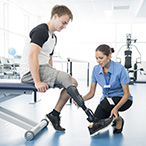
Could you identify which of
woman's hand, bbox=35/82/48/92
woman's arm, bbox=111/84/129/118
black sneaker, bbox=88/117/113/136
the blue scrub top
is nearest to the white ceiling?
the blue scrub top

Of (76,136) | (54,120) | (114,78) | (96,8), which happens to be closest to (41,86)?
(54,120)

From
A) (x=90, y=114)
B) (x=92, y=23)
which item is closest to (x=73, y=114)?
(x=90, y=114)

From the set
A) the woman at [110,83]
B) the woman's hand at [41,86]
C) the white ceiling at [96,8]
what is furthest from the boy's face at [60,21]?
the white ceiling at [96,8]

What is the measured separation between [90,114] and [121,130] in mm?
439

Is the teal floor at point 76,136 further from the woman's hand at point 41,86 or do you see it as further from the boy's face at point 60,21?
the boy's face at point 60,21

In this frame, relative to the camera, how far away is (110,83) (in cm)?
161

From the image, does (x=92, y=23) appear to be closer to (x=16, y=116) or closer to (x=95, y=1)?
(x=95, y=1)

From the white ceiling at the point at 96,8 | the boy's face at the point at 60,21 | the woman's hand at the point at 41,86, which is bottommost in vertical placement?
the woman's hand at the point at 41,86

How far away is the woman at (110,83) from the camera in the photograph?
1537mm

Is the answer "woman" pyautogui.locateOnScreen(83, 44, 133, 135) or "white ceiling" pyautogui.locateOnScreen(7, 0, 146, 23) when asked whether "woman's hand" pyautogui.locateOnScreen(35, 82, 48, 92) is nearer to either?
"woman" pyautogui.locateOnScreen(83, 44, 133, 135)

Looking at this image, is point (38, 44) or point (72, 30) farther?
point (72, 30)

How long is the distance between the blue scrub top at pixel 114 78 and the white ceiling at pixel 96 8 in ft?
12.9

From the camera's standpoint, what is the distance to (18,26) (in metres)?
6.92

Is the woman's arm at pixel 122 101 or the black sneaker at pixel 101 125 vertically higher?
the woman's arm at pixel 122 101
